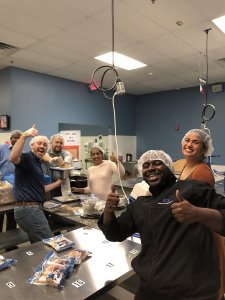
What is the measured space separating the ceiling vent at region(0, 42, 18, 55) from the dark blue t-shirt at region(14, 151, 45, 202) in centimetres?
229

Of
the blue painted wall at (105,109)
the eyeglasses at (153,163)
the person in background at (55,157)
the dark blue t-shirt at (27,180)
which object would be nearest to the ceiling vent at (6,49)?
the blue painted wall at (105,109)

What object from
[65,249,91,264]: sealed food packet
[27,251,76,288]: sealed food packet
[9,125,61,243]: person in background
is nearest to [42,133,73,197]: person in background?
[9,125,61,243]: person in background

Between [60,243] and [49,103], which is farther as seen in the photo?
[49,103]

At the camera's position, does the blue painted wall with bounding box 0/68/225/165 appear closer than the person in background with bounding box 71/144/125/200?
No

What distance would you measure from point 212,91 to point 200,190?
18.7 feet

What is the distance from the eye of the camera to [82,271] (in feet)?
4.54

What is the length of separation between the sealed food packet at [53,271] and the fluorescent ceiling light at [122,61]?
137 inches

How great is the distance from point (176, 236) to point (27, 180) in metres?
1.55

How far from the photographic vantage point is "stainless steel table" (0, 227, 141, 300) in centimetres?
119

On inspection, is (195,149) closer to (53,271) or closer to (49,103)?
(53,271)

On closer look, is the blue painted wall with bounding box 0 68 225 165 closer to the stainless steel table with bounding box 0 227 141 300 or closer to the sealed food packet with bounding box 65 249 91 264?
the stainless steel table with bounding box 0 227 141 300

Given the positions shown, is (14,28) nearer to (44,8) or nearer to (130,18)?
(44,8)

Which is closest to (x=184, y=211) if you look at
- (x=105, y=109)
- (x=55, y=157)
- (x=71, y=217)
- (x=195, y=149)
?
(x=195, y=149)

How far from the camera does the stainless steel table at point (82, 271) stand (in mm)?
1189
